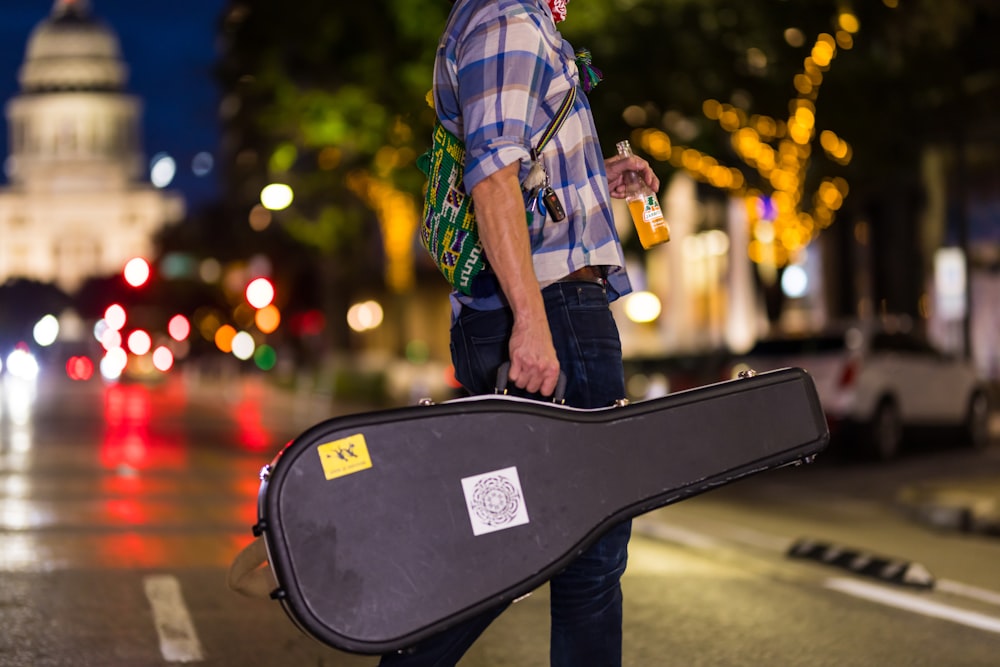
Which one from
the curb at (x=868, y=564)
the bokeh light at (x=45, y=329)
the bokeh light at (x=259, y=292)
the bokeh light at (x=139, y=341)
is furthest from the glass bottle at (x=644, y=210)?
the bokeh light at (x=139, y=341)

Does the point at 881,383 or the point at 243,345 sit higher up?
the point at 881,383

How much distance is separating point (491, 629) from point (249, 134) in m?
52.8

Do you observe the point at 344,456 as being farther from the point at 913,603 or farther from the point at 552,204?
the point at 913,603

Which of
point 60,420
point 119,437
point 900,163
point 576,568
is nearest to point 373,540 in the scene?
point 576,568

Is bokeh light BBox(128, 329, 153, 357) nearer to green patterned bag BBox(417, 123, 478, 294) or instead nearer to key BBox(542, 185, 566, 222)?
green patterned bag BBox(417, 123, 478, 294)

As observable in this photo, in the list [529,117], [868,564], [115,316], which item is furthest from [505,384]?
[115,316]

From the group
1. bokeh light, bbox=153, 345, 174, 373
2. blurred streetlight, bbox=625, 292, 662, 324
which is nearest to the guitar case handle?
blurred streetlight, bbox=625, 292, 662, 324

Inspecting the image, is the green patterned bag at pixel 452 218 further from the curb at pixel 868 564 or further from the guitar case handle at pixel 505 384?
the curb at pixel 868 564

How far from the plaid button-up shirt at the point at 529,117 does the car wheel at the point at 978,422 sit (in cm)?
1644

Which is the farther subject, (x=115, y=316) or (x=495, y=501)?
(x=115, y=316)

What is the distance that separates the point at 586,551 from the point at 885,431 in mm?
14888

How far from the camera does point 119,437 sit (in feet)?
77.4

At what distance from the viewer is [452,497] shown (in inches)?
151

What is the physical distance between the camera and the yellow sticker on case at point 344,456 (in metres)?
3.74
